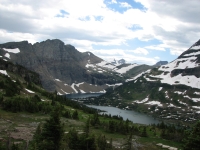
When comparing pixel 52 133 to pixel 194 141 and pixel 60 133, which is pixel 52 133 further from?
pixel 194 141

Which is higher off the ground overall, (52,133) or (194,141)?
(194,141)

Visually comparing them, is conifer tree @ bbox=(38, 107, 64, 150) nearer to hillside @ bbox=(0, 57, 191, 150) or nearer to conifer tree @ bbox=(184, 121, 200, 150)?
hillside @ bbox=(0, 57, 191, 150)

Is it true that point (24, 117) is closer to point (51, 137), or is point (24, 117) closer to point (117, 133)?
point (117, 133)

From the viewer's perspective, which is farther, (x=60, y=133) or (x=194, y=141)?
(x=60, y=133)

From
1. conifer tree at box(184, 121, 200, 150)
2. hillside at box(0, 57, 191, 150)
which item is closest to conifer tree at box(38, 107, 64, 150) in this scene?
hillside at box(0, 57, 191, 150)

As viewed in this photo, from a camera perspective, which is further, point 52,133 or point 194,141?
point 52,133

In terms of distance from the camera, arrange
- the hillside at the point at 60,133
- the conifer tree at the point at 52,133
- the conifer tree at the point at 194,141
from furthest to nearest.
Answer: the hillside at the point at 60,133 → the conifer tree at the point at 52,133 → the conifer tree at the point at 194,141

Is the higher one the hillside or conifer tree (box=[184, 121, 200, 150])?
conifer tree (box=[184, 121, 200, 150])

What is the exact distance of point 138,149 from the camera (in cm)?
7306

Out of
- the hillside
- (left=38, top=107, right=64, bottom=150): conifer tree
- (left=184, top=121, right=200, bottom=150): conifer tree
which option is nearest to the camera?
(left=184, top=121, right=200, bottom=150): conifer tree

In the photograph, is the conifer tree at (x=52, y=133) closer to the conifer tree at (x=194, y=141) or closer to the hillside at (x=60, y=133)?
the hillside at (x=60, y=133)

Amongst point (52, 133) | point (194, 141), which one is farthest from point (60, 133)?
point (194, 141)

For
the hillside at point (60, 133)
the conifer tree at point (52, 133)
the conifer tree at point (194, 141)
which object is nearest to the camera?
the conifer tree at point (194, 141)

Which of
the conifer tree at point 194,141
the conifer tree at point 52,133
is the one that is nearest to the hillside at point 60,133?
the conifer tree at point 52,133
